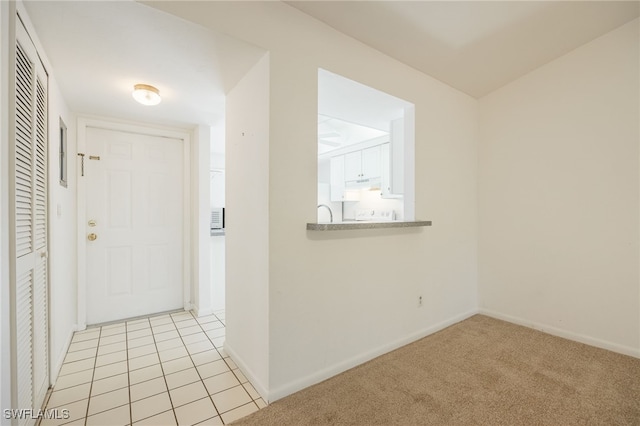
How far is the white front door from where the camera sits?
9.30 feet

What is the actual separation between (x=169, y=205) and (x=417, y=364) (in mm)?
2878

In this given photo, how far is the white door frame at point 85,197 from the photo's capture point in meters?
2.72

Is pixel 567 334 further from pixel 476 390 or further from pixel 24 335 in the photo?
pixel 24 335

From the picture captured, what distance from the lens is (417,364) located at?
2.06m

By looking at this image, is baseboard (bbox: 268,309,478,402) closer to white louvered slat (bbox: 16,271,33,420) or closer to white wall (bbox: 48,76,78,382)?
white louvered slat (bbox: 16,271,33,420)

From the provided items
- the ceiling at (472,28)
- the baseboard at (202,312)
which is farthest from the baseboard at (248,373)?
the ceiling at (472,28)

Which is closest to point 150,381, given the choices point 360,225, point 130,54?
point 360,225

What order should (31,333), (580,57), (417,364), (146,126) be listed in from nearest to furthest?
(31,333), (417,364), (580,57), (146,126)

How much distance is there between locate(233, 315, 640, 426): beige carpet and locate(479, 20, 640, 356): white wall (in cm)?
35

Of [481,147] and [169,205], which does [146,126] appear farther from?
[481,147]

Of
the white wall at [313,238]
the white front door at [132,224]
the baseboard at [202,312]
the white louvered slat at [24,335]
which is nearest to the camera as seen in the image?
the white louvered slat at [24,335]

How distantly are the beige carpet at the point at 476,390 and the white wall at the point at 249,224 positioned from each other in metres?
0.41

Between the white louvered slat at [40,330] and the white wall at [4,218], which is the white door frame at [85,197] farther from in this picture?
the white wall at [4,218]

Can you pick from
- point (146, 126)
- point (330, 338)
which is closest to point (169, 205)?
point (146, 126)
